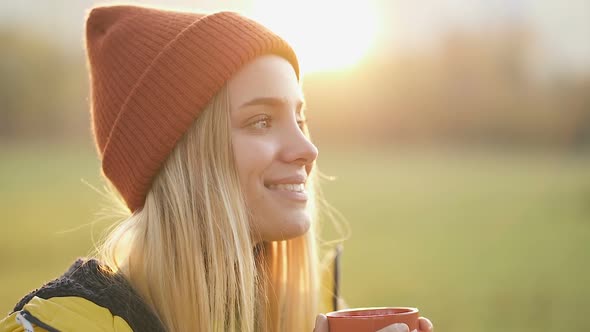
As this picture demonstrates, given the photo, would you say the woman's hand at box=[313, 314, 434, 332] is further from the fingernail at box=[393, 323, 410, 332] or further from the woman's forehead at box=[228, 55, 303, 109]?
the woman's forehead at box=[228, 55, 303, 109]

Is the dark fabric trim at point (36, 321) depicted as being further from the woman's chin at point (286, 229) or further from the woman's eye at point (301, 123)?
the woman's eye at point (301, 123)

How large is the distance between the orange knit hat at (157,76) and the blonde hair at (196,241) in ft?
0.18

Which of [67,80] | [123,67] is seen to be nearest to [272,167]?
[123,67]

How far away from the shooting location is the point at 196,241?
226 cm

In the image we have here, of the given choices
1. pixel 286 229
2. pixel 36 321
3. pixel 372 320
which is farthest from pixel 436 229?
pixel 36 321

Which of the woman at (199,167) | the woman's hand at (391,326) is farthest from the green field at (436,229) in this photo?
the woman's hand at (391,326)

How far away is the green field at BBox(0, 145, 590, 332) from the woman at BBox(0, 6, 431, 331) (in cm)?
187

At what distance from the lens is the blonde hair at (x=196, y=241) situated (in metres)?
2.22

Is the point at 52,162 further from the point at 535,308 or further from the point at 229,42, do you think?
the point at 229,42

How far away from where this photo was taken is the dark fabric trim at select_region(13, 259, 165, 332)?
2037mm

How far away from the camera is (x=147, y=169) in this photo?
236 cm

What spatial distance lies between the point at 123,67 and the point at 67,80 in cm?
1548

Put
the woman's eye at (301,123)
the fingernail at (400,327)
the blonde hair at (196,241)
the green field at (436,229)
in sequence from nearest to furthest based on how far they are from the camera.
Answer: the fingernail at (400,327), the blonde hair at (196,241), the woman's eye at (301,123), the green field at (436,229)

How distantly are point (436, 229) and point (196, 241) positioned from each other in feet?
34.3
